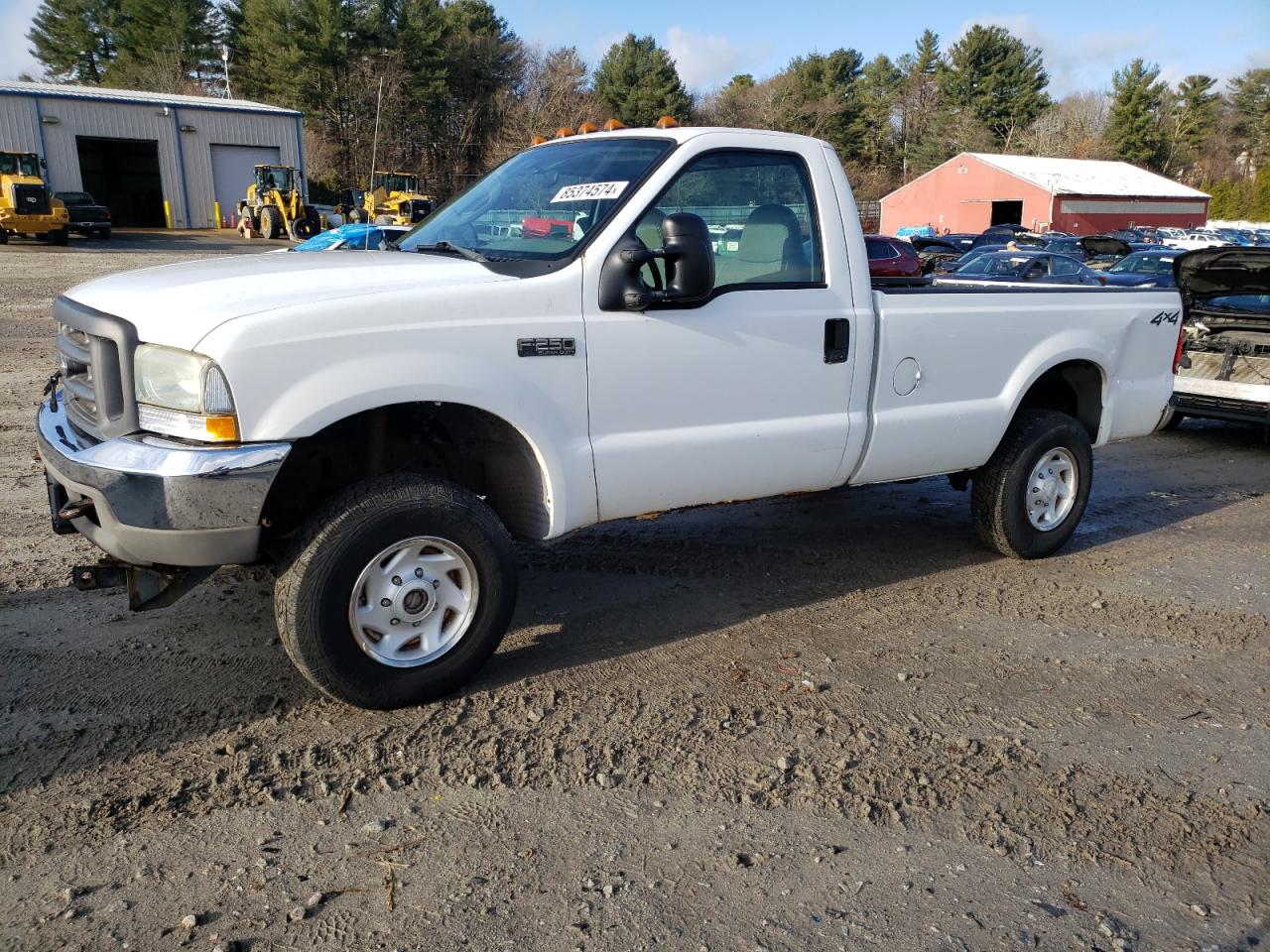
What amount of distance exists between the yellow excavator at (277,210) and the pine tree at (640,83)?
1039 inches

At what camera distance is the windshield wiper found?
160 inches

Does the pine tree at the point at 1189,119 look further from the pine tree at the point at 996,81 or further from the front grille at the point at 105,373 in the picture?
the front grille at the point at 105,373

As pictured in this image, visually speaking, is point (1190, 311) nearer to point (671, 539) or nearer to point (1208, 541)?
point (1208, 541)

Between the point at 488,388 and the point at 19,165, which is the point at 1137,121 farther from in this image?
the point at 488,388

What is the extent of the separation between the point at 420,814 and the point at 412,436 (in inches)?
60.2

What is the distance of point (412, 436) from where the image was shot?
4117mm

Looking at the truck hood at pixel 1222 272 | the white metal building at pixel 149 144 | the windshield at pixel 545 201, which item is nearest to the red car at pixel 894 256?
the truck hood at pixel 1222 272

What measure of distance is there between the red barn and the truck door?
182 feet

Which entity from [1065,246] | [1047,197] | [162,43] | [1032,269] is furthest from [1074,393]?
[162,43]

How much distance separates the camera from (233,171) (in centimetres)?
4966

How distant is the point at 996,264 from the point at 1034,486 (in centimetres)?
1944

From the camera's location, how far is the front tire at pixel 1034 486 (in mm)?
5492

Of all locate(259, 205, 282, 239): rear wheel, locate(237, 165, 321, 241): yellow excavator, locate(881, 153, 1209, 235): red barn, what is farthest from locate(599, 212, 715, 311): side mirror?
locate(881, 153, 1209, 235): red barn

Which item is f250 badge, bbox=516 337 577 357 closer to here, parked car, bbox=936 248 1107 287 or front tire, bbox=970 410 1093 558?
front tire, bbox=970 410 1093 558
